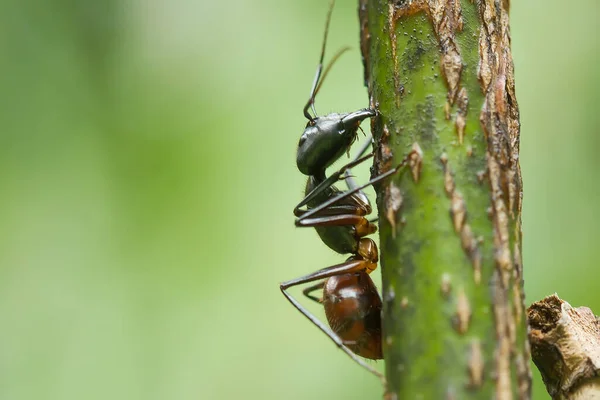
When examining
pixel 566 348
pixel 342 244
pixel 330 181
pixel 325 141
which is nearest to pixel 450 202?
pixel 566 348

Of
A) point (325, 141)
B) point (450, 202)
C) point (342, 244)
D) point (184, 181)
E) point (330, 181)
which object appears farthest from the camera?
point (184, 181)

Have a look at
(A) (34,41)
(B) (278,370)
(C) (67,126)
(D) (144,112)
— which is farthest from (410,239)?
(A) (34,41)

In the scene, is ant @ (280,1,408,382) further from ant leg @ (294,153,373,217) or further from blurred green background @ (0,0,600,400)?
blurred green background @ (0,0,600,400)

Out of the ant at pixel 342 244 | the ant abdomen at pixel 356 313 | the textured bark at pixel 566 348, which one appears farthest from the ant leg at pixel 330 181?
the textured bark at pixel 566 348

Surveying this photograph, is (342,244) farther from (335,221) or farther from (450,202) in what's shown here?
(450,202)

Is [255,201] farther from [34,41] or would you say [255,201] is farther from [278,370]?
[34,41]

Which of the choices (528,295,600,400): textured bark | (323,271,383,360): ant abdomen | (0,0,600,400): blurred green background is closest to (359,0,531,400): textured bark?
(528,295,600,400): textured bark

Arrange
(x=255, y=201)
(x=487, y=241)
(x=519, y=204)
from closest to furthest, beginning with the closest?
(x=487, y=241) → (x=519, y=204) → (x=255, y=201)
